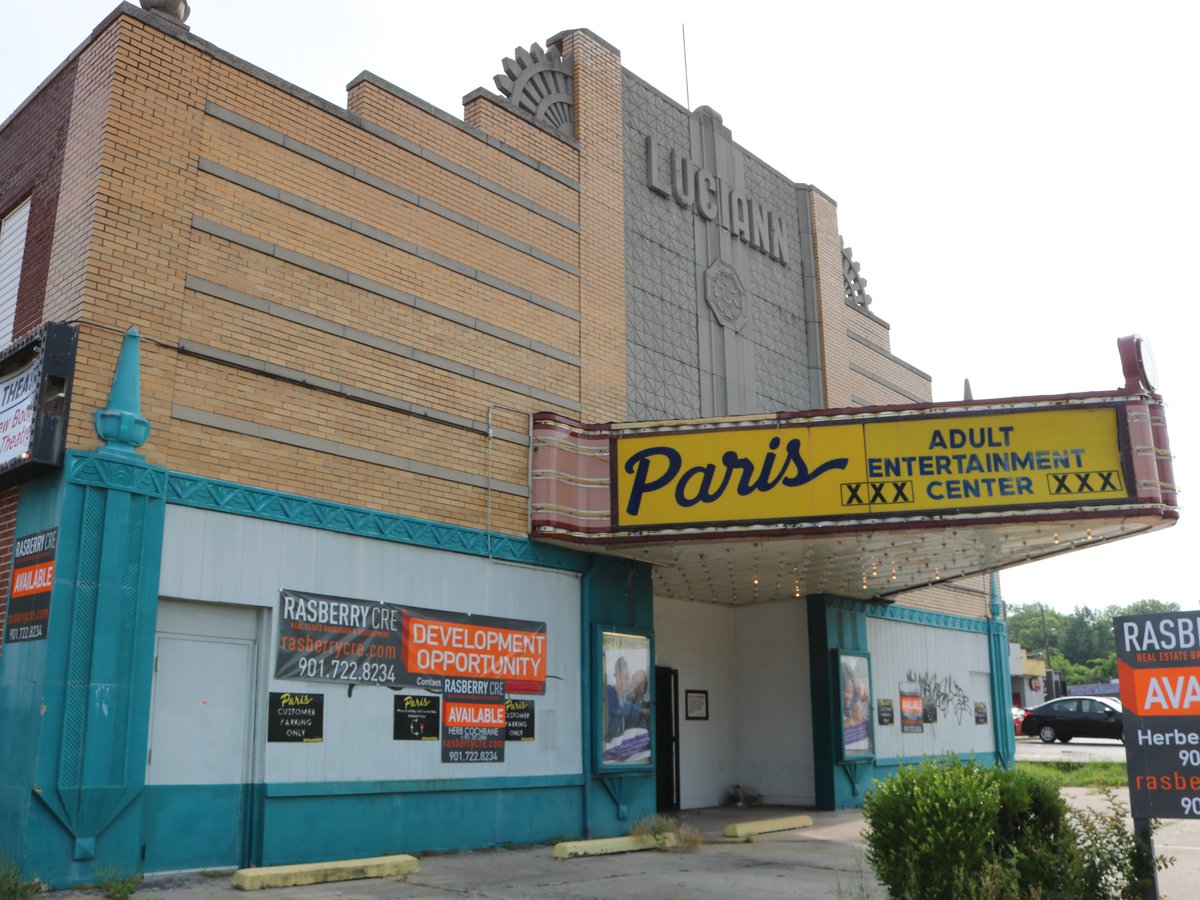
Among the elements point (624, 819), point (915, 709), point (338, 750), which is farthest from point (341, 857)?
point (915, 709)

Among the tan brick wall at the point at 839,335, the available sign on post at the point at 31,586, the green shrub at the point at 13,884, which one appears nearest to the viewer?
the green shrub at the point at 13,884

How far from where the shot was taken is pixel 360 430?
14461 mm

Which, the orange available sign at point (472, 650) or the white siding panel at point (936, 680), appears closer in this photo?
the orange available sign at point (472, 650)

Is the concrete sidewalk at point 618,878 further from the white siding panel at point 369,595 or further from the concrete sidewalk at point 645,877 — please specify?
the white siding panel at point 369,595

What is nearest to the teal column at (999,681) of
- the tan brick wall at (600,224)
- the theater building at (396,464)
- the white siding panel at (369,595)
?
the theater building at (396,464)

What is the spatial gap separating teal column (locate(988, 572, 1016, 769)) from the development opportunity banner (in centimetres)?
1558

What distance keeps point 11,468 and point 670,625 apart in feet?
43.5

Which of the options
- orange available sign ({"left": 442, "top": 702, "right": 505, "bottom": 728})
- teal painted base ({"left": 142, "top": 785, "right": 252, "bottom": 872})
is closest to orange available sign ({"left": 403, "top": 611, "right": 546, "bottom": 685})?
orange available sign ({"left": 442, "top": 702, "right": 505, "bottom": 728})

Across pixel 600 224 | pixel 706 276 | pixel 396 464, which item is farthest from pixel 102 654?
pixel 706 276

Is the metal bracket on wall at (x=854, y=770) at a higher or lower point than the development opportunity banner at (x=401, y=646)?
lower

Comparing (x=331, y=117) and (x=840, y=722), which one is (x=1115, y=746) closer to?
(x=840, y=722)

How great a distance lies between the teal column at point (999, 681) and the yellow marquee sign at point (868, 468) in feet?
43.2

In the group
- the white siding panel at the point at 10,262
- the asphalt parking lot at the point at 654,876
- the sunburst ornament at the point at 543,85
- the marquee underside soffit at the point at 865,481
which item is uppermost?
the sunburst ornament at the point at 543,85

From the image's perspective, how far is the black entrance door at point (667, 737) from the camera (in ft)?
69.5
